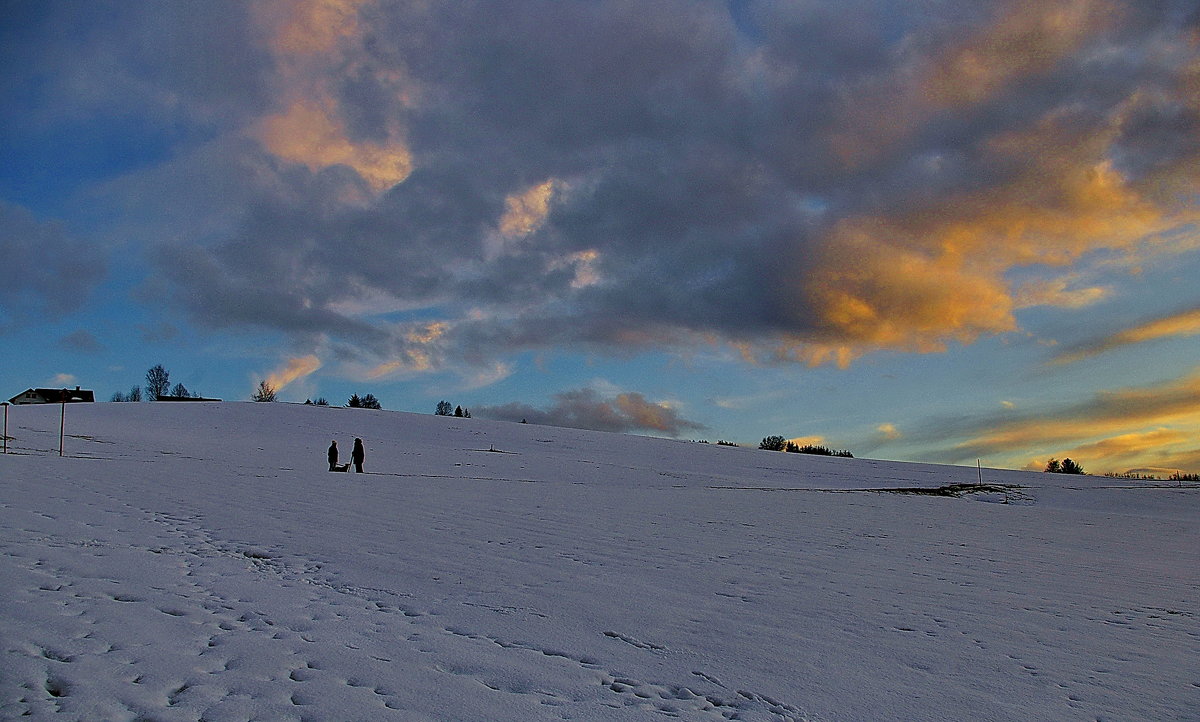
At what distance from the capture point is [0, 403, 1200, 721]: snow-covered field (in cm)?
502

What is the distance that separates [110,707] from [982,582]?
1098 cm

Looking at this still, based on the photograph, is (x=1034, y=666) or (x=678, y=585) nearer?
(x=1034, y=666)

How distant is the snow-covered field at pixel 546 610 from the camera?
5.02 meters

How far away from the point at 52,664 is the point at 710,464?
132 feet

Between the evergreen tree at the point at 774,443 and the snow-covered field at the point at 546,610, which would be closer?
the snow-covered field at the point at 546,610

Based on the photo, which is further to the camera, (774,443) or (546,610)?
(774,443)

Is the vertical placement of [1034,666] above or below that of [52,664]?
below

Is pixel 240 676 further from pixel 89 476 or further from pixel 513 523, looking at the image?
pixel 89 476

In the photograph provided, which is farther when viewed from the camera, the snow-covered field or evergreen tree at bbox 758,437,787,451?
evergreen tree at bbox 758,437,787,451

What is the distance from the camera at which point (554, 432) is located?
57844 mm

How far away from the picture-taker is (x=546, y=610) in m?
7.54

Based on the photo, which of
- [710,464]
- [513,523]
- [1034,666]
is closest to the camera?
[1034,666]

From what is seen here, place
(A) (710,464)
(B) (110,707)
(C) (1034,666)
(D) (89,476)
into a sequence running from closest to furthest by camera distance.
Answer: (B) (110,707), (C) (1034,666), (D) (89,476), (A) (710,464)

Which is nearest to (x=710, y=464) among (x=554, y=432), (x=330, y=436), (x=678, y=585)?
(x=554, y=432)
